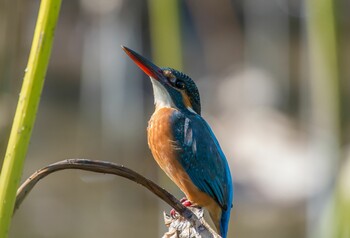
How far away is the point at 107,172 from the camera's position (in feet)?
3.86

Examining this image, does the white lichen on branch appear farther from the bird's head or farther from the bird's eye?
the bird's eye

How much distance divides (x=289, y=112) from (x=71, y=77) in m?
2.08

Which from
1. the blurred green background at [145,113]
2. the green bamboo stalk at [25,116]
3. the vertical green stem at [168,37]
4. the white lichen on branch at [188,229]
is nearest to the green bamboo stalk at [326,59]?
the vertical green stem at [168,37]

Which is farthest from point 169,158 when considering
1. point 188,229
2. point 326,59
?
point 188,229

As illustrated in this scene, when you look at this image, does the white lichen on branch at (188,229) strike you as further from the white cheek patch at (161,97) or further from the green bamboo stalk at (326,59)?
the white cheek patch at (161,97)

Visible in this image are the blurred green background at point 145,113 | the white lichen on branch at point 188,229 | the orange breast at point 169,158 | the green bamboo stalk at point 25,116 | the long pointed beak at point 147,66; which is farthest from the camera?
the blurred green background at point 145,113

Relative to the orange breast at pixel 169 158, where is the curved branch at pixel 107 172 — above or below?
below

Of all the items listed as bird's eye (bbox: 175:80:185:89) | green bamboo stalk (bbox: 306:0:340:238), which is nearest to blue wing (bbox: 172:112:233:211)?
bird's eye (bbox: 175:80:185:89)

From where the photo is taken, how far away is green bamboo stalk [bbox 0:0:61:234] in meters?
0.98

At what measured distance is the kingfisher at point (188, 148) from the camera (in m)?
2.13

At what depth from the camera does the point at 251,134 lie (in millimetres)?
7383

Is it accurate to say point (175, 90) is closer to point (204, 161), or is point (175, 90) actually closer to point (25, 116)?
point (204, 161)

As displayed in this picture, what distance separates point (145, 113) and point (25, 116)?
6.66 meters

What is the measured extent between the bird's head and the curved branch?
1007mm
